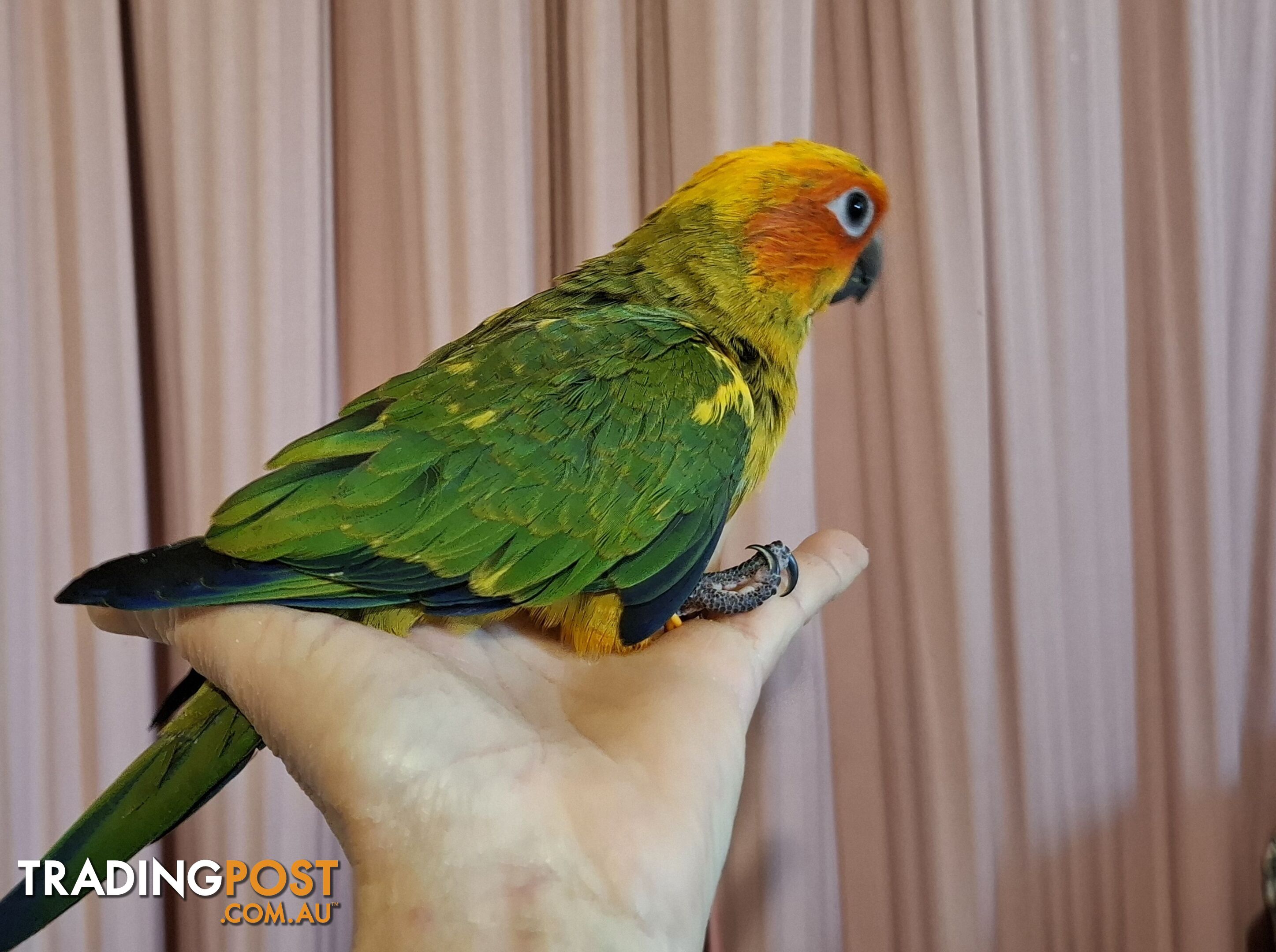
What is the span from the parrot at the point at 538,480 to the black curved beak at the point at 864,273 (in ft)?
0.23

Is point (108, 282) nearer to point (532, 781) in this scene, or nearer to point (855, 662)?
point (532, 781)

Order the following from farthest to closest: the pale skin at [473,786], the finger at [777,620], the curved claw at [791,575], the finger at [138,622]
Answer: the curved claw at [791,575], the finger at [777,620], the finger at [138,622], the pale skin at [473,786]

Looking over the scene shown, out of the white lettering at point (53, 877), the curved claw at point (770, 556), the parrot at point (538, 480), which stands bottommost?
the white lettering at point (53, 877)

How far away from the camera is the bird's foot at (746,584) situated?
0.79 meters

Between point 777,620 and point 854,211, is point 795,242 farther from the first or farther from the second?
point 777,620

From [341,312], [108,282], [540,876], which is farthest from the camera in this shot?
[341,312]

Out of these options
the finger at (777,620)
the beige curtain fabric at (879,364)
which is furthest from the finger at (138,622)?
the beige curtain fabric at (879,364)

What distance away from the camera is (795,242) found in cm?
76

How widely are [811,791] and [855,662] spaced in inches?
7.4

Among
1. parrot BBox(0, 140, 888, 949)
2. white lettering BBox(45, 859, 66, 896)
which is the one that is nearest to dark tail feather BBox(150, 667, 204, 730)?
parrot BBox(0, 140, 888, 949)

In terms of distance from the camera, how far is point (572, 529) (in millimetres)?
592

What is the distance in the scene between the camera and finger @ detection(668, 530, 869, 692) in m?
0.72

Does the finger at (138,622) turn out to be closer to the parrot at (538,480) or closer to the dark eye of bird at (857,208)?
the parrot at (538,480)

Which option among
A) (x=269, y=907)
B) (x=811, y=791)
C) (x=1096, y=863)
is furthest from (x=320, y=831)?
(x=1096, y=863)
